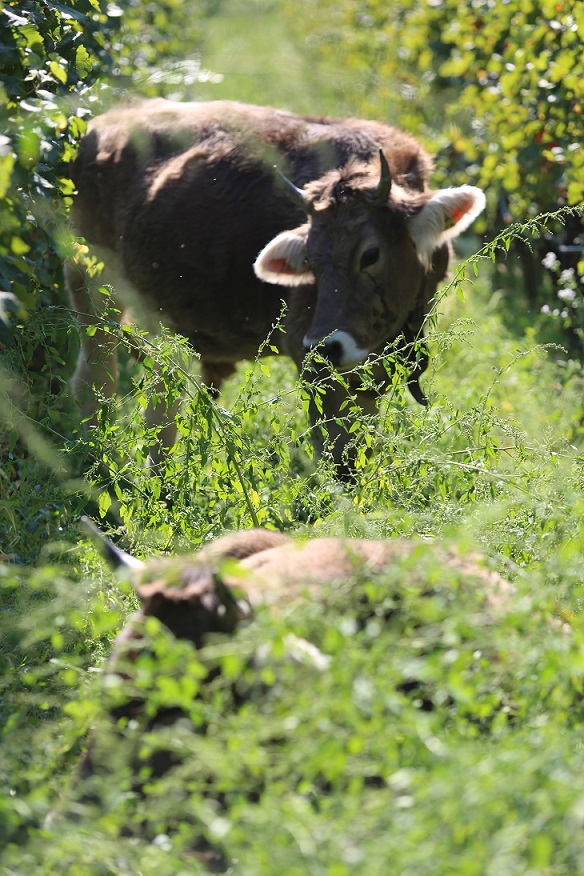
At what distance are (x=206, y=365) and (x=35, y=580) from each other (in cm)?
514

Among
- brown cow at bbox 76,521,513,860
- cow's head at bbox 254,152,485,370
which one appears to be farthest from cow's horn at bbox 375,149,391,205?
brown cow at bbox 76,521,513,860

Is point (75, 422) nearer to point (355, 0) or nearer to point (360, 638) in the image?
point (360, 638)

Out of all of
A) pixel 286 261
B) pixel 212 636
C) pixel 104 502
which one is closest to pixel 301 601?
pixel 212 636

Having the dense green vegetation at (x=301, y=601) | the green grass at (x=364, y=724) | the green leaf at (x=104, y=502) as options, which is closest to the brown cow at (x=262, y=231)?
the dense green vegetation at (x=301, y=601)

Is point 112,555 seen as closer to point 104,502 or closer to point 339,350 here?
point 104,502

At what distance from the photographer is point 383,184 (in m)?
6.68

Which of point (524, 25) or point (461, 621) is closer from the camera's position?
point (461, 621)

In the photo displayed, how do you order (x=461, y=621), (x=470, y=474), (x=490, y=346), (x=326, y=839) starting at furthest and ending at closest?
(x=490, y=346) → (x=470, y=474) → (x=461, y=621) → (x=326, y=839)

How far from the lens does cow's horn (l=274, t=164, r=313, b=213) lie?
6848mm

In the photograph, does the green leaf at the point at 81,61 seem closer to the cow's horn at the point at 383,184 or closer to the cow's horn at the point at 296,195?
the cow's horn at the point at 296,195

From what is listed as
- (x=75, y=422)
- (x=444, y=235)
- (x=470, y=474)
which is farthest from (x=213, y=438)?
(x=444, y=235)

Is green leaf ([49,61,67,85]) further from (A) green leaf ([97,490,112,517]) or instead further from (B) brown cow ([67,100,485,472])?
(A) green leaf ([97,490,112,517])

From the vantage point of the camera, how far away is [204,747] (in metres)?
2.72

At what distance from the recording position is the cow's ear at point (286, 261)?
6.92 metres
